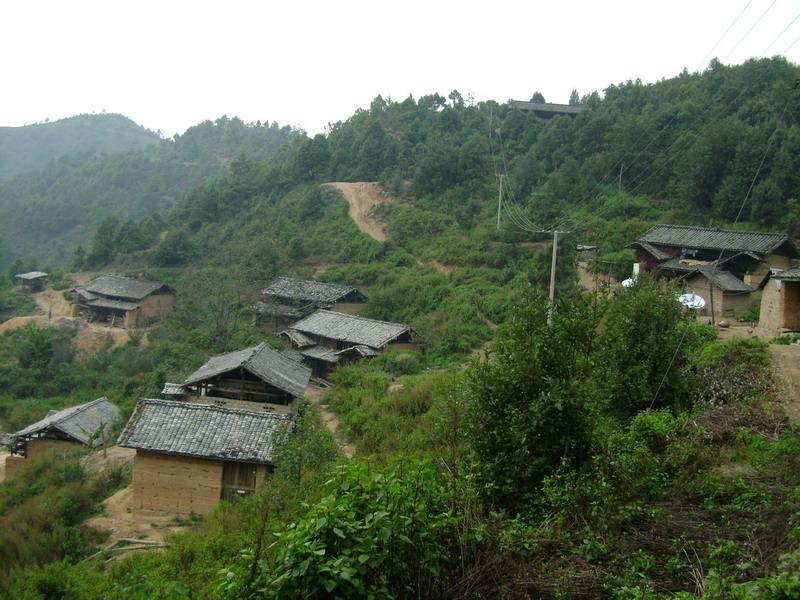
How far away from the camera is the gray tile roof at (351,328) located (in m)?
29.3

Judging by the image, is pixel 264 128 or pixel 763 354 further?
pixel 264 128

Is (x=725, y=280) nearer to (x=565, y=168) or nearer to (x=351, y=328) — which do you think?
(x=351, y=328)

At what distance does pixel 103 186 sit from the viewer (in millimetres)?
78188

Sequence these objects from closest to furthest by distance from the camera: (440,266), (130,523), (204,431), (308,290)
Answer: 1. (130,523)
2. (204,431)
3. (308,290)
4. (440,266)

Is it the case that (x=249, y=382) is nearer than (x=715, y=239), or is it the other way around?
(x=249, y=382)

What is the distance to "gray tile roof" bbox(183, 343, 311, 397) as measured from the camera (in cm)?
1995

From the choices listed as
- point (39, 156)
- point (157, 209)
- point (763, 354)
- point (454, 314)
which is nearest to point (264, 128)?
point (157, 209)

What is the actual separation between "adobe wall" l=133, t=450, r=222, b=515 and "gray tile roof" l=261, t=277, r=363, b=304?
2046cm

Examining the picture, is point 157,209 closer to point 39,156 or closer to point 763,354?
point 39,156

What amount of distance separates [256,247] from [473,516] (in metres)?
40.1

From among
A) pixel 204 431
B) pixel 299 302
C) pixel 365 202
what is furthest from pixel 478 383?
pixel 365 202

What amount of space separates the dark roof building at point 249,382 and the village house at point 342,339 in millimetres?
7699

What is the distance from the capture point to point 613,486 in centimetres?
742

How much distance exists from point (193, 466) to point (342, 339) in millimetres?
14799
